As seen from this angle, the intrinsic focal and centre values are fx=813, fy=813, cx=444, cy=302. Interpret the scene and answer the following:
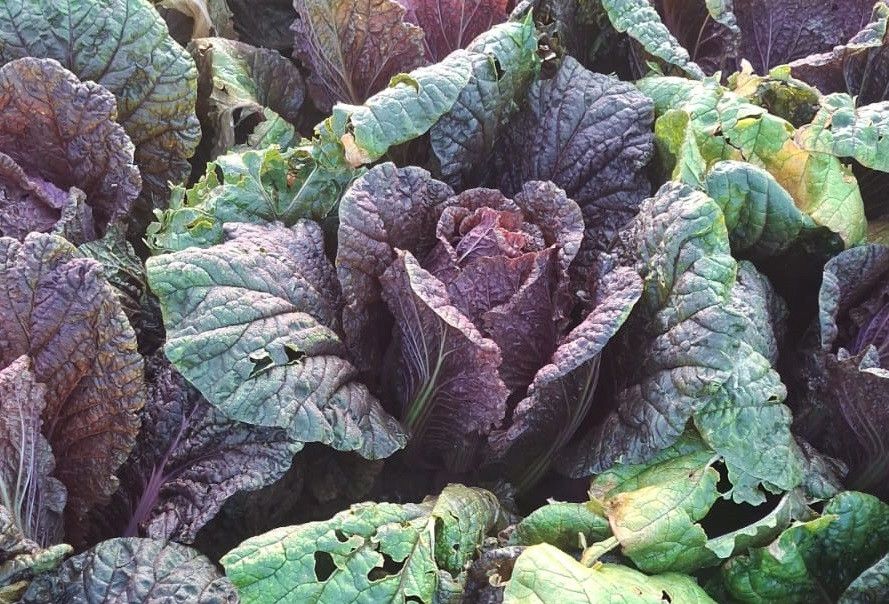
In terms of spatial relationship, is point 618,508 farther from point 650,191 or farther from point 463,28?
point 463,28

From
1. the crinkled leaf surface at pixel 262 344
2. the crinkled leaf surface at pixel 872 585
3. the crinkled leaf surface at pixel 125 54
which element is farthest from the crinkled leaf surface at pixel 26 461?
the crinkled leaf surface at pixel 872 585

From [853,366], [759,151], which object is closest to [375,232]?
[759,151]

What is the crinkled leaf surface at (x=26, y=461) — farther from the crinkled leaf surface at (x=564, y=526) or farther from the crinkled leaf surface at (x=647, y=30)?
the crinkled leaf surface at (x=647, y=30)

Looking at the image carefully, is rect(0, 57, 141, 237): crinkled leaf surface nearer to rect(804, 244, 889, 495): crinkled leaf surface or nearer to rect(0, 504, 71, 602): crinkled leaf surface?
rect(0, 504, 71, 602): crinkled leaf surface

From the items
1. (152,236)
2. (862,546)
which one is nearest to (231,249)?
(152,236)

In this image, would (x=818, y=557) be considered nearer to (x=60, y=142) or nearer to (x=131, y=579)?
(x=131, y=579)
